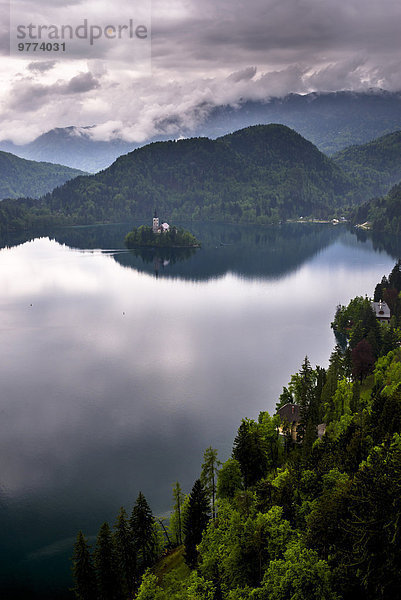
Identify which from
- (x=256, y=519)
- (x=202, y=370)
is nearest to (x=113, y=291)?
(x=202, y=370)

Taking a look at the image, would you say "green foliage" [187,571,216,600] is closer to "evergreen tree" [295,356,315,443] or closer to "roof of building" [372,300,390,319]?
"evergreen tree" [295,356,315,443]

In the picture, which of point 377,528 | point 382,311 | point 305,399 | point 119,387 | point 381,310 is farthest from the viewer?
point 381,310

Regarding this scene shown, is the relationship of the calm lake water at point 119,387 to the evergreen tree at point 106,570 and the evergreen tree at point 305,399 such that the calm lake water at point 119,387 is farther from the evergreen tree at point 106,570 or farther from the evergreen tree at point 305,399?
the evergreen tree at point 305,399

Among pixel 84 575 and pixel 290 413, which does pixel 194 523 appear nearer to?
pixel 84 575

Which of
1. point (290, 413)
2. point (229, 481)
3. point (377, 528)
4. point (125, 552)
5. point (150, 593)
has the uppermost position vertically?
point (377, 528)

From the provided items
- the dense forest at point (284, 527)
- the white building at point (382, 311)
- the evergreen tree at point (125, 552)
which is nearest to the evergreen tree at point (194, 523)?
the dense forest at point (284, 527)

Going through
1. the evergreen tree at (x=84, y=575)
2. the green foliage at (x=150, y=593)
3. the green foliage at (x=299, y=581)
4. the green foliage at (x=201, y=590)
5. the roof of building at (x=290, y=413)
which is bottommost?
the evergreen tree at (x=84, y=575)

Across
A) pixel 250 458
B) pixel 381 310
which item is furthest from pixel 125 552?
pixel 381 310
